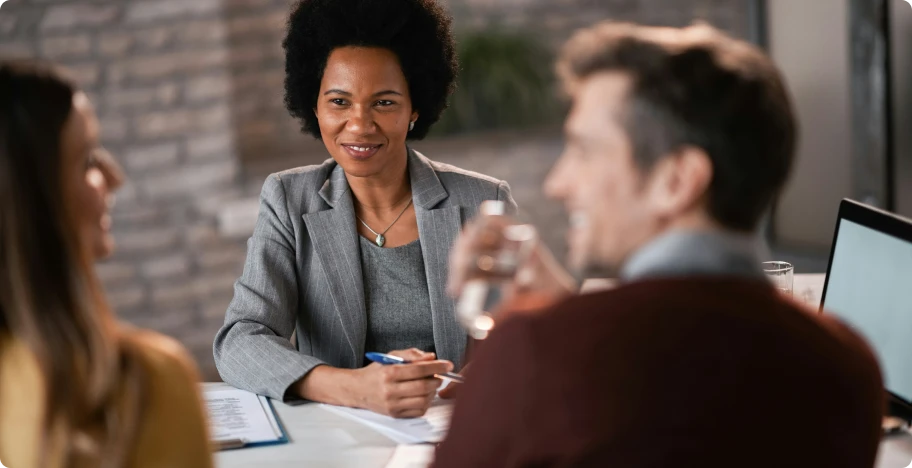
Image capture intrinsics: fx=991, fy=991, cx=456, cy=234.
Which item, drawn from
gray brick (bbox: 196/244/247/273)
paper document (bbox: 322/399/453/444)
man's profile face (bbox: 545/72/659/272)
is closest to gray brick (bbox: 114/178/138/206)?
Result: gray brick (bbox: 196/244/247/273)

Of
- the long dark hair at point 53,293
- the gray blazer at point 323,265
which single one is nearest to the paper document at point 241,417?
the gray blazer at point 323,265

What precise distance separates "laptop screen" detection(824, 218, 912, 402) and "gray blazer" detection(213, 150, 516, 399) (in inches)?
30.4

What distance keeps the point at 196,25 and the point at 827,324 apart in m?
3.19

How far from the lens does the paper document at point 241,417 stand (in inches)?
63.9

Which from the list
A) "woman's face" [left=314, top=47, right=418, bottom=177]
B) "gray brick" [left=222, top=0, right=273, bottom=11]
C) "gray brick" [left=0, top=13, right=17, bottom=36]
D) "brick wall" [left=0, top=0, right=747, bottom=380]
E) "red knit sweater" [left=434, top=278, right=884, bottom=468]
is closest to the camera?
"red knit sweater" [left=434, top=278, right=884, bottom=468]

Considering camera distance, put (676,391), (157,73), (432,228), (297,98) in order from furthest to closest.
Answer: (157,73), (297,98), (432,228), (676,391)

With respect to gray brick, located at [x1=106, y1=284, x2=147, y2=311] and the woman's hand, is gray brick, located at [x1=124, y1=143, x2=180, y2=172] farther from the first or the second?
the woman's hand

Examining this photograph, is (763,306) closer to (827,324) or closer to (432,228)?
(827,324)

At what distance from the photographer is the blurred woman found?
102 centimetres

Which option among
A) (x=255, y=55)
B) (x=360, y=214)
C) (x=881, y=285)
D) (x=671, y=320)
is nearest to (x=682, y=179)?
(x=671, y=320)

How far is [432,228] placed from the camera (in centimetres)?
221

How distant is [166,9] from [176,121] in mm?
421

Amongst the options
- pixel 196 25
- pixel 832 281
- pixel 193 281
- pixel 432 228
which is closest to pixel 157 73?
pixel 196 25

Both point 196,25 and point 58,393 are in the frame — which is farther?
point 196,25
